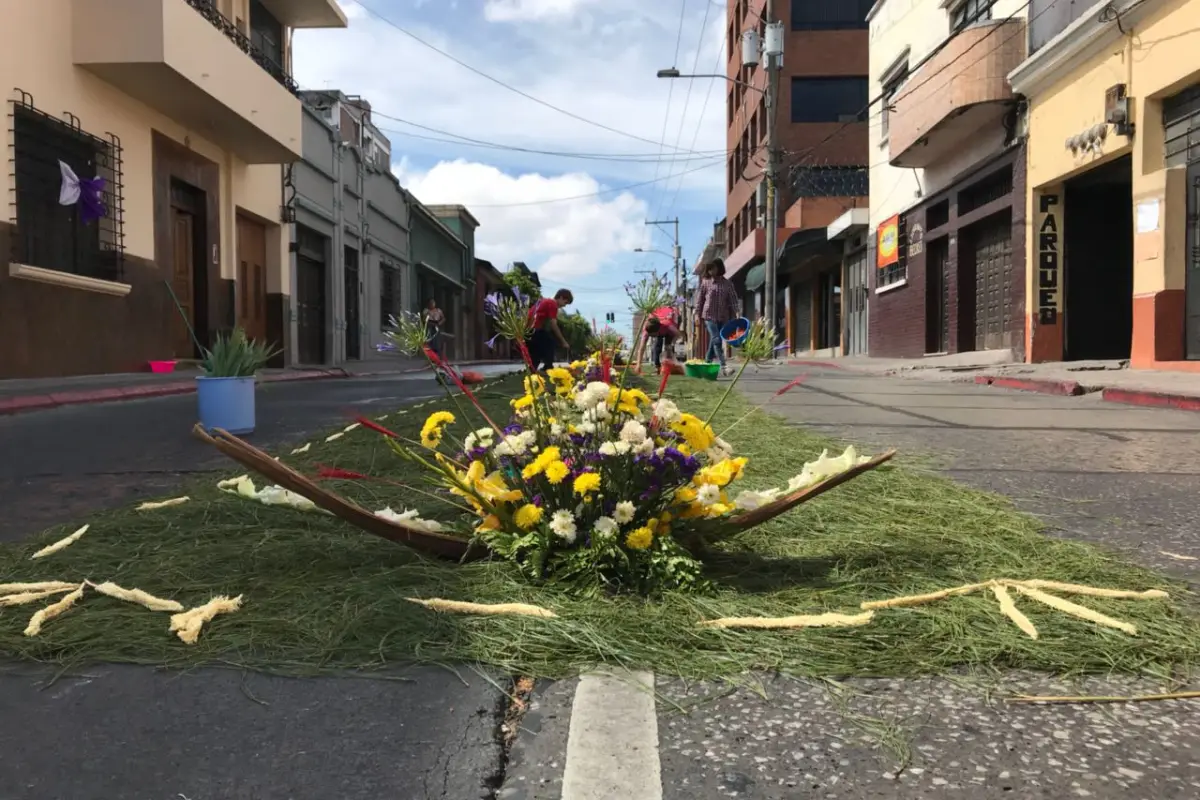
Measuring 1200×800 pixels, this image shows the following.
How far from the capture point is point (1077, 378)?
363 inches

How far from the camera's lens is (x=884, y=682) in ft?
→ 4.66

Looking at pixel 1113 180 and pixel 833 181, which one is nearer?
pixel 1113 180

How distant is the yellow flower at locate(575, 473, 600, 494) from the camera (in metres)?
1.82

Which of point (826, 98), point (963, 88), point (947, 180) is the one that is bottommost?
point (947, 180)

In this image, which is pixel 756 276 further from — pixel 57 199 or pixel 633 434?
pixel 633 434

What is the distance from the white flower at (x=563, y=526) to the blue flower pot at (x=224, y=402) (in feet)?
12.6

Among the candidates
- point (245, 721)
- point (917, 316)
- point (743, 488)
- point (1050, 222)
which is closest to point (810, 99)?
point (917, 316)

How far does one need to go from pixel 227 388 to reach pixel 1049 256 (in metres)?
12.1

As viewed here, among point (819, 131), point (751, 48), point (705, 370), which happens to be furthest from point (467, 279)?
point (705, 370)

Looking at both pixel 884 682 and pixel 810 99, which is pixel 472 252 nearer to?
pixel 810 99

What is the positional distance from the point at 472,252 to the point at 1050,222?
33.6 metres

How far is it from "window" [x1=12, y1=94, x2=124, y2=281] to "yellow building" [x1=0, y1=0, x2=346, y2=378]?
18 millimetres

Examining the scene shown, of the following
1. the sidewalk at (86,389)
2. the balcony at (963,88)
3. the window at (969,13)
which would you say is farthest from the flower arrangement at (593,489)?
the window at (969,13)

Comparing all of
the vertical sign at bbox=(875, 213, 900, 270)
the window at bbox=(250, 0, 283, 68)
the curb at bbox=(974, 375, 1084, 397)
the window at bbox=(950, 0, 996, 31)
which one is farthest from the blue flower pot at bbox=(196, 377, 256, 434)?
the vertical sign at bbox=(875, 213, 900, 270)
